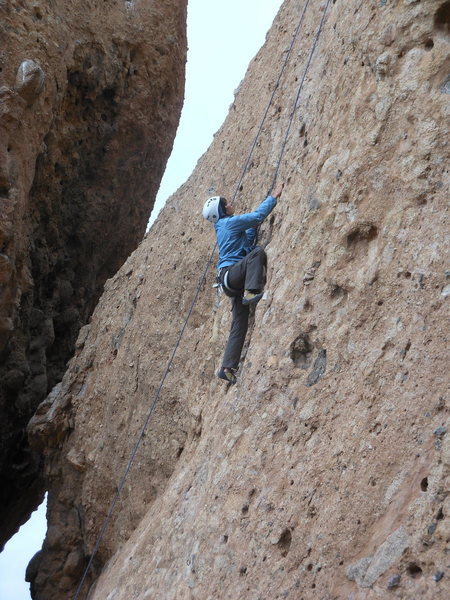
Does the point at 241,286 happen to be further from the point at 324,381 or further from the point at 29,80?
the point at 29,80

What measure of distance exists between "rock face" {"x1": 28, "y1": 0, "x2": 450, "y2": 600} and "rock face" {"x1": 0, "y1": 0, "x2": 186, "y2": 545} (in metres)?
3.04

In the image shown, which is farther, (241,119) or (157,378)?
(241,119)

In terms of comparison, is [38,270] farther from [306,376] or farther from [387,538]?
[387,538]

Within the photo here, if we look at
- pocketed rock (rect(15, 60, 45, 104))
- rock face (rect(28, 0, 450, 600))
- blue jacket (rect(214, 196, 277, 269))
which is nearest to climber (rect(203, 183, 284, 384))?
blue jacket (rect(214, 196, 277, 269))

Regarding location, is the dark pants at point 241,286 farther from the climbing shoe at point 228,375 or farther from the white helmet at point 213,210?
the white helmet at point 213,210

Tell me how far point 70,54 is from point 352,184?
715cm

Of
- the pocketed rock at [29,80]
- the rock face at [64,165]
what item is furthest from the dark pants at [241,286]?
the pocketed rock at [29,80]

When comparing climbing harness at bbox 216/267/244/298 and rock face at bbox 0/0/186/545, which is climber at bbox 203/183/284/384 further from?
rock face at bbox 0/0/186/545

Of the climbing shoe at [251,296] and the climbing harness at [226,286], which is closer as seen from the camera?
the climbing shoe at [251,296]

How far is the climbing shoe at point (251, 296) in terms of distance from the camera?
22.4 ft

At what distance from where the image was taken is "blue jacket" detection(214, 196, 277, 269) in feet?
24.3

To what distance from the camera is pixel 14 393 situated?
1238cm

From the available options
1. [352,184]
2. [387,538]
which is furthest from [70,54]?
[387,538]

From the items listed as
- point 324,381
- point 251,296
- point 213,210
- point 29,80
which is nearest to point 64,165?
point 29,80
